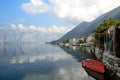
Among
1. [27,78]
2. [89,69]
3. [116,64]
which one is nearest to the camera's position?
[116,64]

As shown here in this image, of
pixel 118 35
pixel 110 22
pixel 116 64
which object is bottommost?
pixel 116 64

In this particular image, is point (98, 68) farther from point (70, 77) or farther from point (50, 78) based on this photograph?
point (50, 78)

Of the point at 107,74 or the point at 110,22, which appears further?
the point at 110,22

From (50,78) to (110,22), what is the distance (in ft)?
189

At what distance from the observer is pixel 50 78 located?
1533 inches

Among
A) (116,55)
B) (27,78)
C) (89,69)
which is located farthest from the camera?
(89,69)

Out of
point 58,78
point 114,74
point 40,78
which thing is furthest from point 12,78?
point 114,74

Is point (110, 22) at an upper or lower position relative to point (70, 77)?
→ upper

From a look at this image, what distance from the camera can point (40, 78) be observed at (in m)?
39.1

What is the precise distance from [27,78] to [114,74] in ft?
57.2

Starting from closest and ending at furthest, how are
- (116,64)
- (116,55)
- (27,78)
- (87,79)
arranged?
1. (116,64)
2. (116,55)
3. (87,79)
4. (27,78)

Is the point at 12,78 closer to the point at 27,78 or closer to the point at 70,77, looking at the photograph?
the point at 27,78

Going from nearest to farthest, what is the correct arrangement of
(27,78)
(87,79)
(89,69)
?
(87,79)
(27,78)
(89,69)

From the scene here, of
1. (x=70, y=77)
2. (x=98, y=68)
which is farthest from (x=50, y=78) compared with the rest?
(x=98, y=68)
